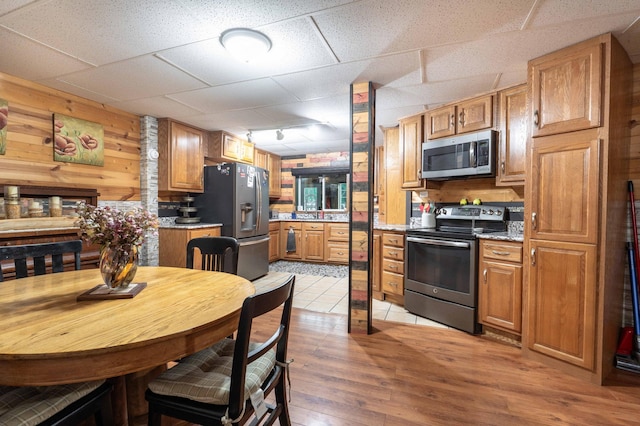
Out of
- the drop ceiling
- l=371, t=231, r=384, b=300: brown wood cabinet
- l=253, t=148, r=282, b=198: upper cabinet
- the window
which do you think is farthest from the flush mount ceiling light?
the window

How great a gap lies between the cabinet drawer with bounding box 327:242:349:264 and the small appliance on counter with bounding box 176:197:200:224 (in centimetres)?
239

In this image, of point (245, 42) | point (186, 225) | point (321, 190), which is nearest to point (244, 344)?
point (245, 42)

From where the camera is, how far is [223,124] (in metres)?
4.12

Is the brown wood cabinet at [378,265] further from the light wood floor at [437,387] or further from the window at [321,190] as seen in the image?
the window at [321,190]

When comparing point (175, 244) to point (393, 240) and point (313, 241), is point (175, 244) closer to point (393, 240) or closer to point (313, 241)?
point (313, 241)

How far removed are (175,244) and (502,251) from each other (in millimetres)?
3581

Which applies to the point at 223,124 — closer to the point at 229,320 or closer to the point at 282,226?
the point at 282,226

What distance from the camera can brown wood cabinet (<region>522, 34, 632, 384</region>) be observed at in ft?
6.32

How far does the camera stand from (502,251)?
2.48 meters

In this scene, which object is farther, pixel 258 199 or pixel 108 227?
pixel 258 199

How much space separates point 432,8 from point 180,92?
7.79ft

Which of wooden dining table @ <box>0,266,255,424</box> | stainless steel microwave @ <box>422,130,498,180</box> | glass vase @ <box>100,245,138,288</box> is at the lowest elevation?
wooden dining table @ <box>0,266,255,424</box>

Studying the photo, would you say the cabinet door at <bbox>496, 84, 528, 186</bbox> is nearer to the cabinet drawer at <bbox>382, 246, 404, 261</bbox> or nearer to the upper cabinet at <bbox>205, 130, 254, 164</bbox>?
the cabinet drawer at <bbox>382, 246, 404, 261</bbox>

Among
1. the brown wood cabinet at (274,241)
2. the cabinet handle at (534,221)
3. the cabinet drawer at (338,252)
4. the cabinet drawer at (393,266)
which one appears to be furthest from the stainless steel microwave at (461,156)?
the brown wood cabinet at (274,241)
